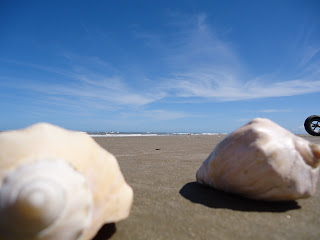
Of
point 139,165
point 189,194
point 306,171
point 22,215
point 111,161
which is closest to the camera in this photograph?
point 22,215

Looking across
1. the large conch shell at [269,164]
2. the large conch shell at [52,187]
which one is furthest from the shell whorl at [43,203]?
the large conch shell at [269,164]

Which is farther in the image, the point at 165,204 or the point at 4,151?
the point at 165,204

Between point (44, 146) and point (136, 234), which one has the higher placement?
point (44, 146)

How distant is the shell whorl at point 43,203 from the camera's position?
1.00 meters

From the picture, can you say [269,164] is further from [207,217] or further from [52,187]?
[52,187]

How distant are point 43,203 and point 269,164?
1690 mm

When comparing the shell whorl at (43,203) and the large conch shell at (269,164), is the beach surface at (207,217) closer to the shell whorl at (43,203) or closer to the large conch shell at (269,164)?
the large conch shell at (269,164)

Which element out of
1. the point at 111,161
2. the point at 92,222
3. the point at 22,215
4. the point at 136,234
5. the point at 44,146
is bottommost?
the point at 136,234

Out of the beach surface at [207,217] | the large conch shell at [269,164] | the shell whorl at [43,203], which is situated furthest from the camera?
the large conch shell at [269,164]

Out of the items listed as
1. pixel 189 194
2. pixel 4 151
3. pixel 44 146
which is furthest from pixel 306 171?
pixel 4 151

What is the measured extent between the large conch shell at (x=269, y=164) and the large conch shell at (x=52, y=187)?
118 cm

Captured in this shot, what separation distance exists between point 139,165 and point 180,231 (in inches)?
95.8

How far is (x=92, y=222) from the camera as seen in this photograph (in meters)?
1.21

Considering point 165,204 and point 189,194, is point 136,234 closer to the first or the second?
point 165,204
